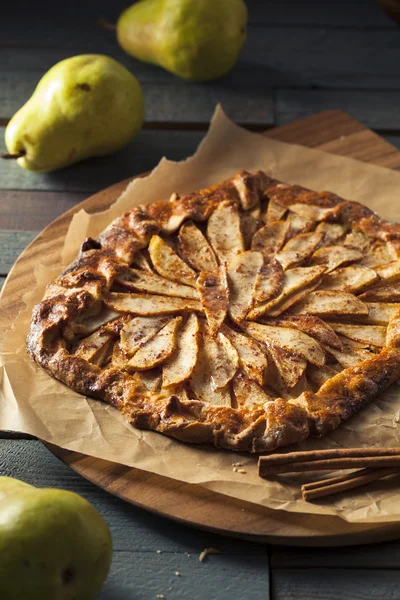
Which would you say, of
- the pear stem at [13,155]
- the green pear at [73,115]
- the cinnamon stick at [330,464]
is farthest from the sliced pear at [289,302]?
the pear stem at [13,155]

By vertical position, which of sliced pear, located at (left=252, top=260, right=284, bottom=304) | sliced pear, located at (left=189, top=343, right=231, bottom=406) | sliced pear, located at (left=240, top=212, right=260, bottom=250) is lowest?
sliced pear, located at (left=189, top=343, right=231, bottom=406)

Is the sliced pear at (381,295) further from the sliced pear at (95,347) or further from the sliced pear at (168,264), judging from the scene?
the sliced pear at (95,347)

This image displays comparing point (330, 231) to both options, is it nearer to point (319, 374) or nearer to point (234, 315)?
point (234, 315)

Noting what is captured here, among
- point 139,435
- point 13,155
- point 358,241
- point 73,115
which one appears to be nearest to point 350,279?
point 358,241

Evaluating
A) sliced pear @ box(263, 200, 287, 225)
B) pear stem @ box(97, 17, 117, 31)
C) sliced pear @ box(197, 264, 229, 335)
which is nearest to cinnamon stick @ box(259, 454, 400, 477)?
sliced pear @ box(197, 264, 229, 335)

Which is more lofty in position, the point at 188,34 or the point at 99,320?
the point at 188,34

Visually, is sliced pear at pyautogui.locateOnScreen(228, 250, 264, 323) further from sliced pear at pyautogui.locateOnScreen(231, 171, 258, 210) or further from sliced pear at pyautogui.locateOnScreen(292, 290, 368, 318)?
sliced pear at pyautogui.locateOnScreen(231, 171, 258, 210)

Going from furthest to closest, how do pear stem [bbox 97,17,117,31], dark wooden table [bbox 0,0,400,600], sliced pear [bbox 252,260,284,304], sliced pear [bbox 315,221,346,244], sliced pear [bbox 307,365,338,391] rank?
1. pear stem [bbox 97,17,117,31]
2. sliced pear [bbox 315,221,346,244]
3. sliced pear [bbox 252,260,284,304]
4. sliced pear [bbox 307,365,338,391]
5. dark wooden table [bbox 0,0,400,600]
